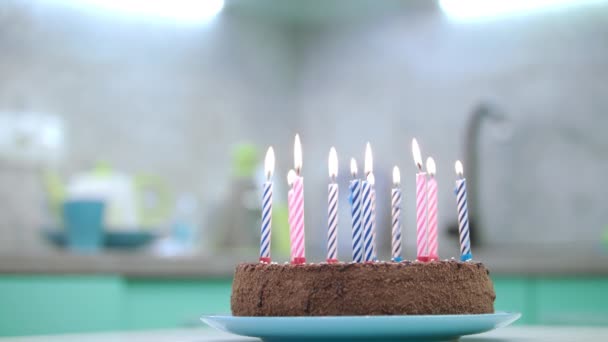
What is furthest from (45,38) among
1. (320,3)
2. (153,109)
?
(320,3)

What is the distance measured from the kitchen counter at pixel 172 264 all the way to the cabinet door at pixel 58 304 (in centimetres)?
2

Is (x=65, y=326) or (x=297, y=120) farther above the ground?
(x=297, y=120)

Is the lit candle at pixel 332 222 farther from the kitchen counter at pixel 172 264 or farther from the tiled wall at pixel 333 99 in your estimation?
the tiled wall at pixel 333 99

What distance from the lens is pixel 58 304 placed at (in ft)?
6.29

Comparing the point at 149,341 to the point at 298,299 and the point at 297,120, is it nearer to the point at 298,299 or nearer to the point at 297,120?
the point at 298,299

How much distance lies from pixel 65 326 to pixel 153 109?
104 cm

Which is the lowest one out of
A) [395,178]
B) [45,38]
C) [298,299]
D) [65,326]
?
[65,326]

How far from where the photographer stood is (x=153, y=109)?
111 inches

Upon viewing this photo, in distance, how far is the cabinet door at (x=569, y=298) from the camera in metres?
2.04

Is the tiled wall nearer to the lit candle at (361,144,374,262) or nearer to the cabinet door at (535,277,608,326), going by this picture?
the cabinet door at (535,277,608,326)

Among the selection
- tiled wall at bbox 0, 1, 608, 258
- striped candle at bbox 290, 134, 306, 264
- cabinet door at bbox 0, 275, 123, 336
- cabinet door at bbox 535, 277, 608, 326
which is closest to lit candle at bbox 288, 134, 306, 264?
striped candle at bbox 290, 134, 306, 264

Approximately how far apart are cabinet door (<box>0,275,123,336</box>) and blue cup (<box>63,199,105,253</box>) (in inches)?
8.2

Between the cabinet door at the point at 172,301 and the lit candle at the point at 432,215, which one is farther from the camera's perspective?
the cabinet door at the point at 172,301

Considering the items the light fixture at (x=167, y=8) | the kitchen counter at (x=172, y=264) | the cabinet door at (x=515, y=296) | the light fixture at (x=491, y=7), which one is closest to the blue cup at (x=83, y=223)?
the kitchen counter at (x=172, y=264)
